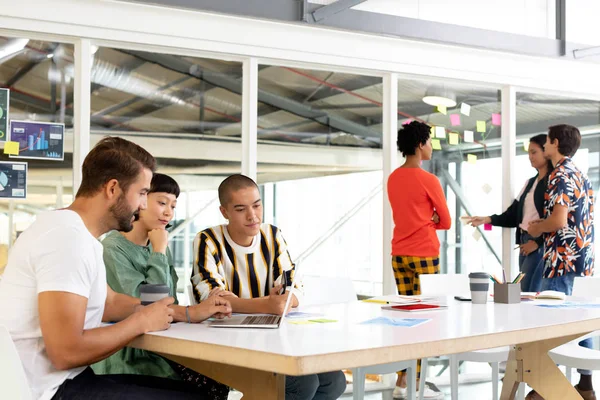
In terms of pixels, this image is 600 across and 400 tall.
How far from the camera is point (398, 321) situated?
234 centimetres

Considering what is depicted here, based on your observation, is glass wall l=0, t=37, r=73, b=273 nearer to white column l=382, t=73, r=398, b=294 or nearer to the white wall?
the white wall

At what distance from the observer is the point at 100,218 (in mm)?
2096

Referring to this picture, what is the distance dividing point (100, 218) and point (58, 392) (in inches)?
18.9

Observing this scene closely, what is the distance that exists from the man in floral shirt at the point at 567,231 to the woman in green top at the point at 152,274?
2637 millimetres

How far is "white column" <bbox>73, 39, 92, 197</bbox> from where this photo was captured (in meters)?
4.38

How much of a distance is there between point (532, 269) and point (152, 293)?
11.6ft

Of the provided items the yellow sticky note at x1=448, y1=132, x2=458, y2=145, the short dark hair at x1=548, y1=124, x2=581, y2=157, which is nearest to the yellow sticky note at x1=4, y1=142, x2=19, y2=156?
the yellow sticky note at x1=448, y1=132, x2=458, y2=145

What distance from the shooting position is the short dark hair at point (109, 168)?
6.88ft

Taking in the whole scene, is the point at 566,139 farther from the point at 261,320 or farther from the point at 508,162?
the point at 261,320

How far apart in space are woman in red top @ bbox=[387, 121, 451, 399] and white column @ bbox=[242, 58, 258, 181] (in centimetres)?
95

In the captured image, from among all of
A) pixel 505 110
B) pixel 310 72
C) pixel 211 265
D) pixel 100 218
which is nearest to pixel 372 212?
pixel 310 72

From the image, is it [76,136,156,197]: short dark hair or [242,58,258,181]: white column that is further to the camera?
[242,58,258,181]: white column

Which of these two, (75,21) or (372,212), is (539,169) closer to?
(372,212)

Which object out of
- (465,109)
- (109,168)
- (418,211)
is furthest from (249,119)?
(109,168)
